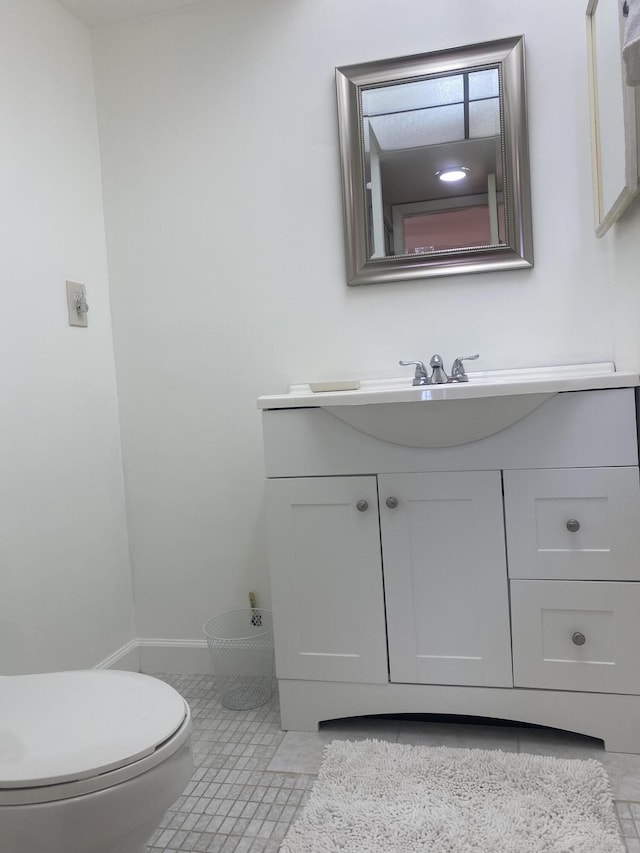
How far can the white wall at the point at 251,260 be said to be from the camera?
191 centimetres

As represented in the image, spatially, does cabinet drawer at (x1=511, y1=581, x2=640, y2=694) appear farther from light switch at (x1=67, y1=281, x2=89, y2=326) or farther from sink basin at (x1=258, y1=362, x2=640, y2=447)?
light switch at (x1=67, y1=281, x2=89, y2=326)

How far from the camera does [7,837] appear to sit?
0.97 m

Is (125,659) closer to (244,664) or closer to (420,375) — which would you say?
(244,664)


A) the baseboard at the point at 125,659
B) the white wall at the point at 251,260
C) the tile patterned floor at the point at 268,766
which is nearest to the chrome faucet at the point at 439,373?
the white wall at the point at 251,260

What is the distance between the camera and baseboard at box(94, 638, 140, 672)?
2.15 metres

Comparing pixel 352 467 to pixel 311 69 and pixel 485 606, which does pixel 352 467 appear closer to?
pixel 485 606

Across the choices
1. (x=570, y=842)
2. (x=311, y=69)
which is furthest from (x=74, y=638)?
(x=311, y=69)

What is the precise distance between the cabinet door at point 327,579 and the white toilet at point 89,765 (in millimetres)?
608

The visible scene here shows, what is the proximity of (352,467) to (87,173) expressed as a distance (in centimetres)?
137

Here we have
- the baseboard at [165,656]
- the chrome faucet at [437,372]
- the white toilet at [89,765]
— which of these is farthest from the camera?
the baseboard at [165,656]

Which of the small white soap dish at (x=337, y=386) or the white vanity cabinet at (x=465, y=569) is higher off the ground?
the small white soap dish at (x=337, y=386)

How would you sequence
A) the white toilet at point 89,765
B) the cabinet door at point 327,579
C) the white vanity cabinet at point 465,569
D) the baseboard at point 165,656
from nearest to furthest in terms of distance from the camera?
the white toilet at point 89,765
the white vanity cabinet at point 465,569
the cabinet door at point 327,579
the baseboard at point 165,656

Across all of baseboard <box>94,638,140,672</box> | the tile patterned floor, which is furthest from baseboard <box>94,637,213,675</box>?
the tile patterned floor

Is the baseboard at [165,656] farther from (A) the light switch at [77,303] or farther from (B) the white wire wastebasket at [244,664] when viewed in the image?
(A) the light switch at [77,303]
